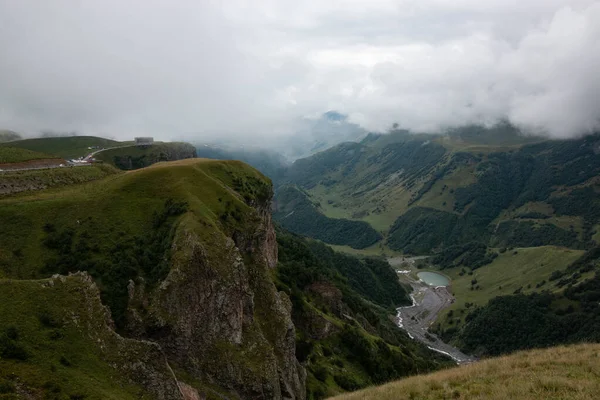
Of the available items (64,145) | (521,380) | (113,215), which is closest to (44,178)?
(113,215)

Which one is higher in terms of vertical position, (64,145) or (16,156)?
(64,145)

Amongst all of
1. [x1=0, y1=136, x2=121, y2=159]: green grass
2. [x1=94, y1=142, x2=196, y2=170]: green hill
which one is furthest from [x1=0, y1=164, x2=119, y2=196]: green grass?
[x1=0, y1=136, x2=121, y2=159]: green grass

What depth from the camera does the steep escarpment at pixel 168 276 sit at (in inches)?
1972

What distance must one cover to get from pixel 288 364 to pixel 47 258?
37959 millimetres

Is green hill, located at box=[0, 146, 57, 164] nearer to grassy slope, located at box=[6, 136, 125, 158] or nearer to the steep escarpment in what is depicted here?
the steep escarpment

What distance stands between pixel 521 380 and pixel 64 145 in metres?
176

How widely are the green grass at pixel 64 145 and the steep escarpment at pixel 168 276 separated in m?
89.9

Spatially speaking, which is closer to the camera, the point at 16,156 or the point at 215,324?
the point at 215,324

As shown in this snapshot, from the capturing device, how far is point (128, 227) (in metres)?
60.1

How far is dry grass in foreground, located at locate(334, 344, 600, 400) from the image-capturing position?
2119 cm

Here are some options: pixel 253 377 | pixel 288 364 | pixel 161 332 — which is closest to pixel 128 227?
pixel 161 332

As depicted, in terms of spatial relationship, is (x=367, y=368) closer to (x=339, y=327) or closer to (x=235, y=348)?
(x=339, y=327)

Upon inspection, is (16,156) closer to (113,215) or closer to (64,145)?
(113,215)

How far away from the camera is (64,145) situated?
159 meters
